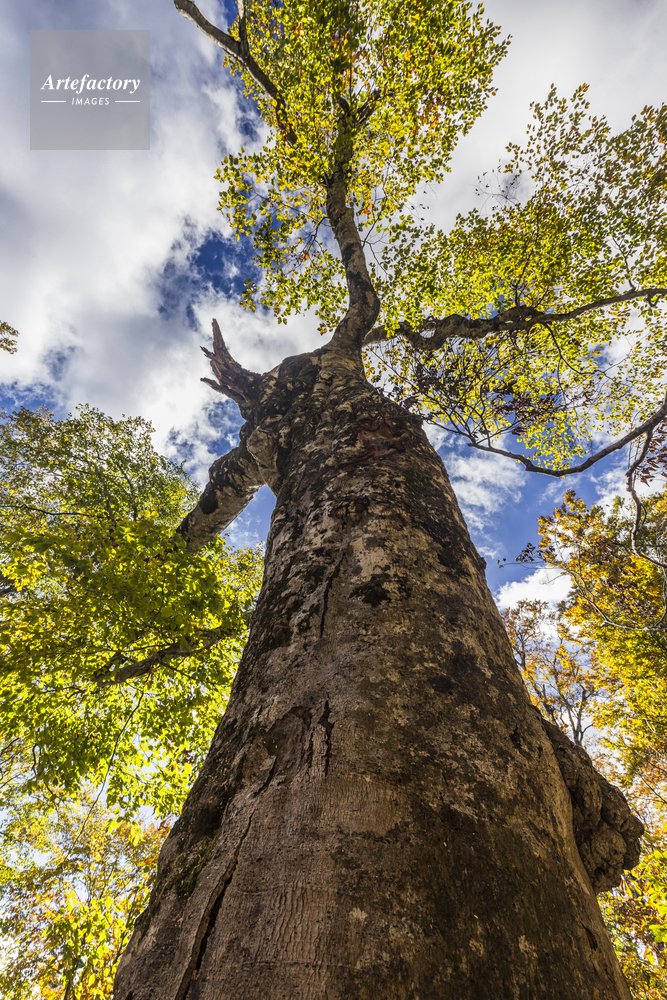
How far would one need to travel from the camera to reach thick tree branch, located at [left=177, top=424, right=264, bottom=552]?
16.9ft

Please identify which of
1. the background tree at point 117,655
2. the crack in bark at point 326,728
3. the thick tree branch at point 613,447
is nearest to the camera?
the crack in bark at point 326,728

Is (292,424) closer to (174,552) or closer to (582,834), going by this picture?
(174,552)

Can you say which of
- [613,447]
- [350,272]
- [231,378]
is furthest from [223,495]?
[613,447]

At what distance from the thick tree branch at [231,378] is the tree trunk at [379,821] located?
11.8 ft

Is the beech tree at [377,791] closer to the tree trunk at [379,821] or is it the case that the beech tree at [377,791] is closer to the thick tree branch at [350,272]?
the tree trunk at [379,821]

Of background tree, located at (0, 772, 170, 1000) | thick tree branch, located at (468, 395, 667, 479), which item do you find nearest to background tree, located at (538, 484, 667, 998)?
thick tree branch, located at (468, 395, 667, 479)

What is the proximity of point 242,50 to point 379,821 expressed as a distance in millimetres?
9699

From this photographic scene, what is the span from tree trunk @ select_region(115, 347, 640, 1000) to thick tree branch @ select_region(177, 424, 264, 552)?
327 centimetres

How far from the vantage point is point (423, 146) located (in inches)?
296

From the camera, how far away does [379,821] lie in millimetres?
1087

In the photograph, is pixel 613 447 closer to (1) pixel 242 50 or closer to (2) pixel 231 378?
(2) pixel 231 378

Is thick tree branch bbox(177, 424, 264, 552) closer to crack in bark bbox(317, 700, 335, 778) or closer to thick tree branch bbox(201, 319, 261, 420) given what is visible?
thick tree branch bbox(201, 319, 261, 420)

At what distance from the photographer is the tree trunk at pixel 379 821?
0.89 m

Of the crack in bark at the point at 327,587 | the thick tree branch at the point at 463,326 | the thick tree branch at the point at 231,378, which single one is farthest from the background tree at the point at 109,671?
the thick tree branch at the point at 463,326
